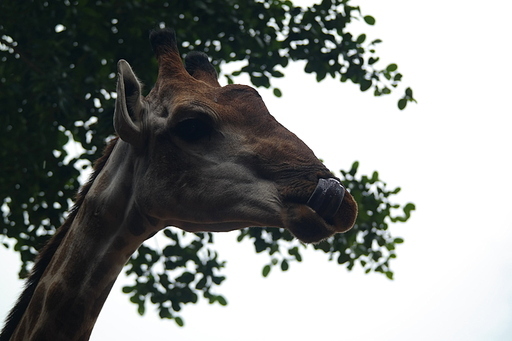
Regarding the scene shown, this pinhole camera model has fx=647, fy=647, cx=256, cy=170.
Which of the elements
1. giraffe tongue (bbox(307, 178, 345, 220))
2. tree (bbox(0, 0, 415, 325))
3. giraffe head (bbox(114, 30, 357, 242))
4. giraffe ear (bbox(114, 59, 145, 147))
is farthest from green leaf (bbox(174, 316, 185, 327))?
giraffe tongue (bbox(307, 178, 345, 220))

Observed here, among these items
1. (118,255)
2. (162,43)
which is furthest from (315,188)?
(162,43)

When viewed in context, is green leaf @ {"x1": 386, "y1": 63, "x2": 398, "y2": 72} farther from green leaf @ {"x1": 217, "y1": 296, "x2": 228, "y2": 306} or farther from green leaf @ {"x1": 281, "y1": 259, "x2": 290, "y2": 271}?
green leaf @ {"x1": 217, "y1": 296, "x2": 228, "y2": 306}

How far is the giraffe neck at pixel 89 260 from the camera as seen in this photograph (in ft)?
9.60

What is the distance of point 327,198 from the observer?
2596 mm

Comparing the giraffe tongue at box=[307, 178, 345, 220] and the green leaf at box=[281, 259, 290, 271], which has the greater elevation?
the green leaf at box=[281, 259, 290, 271]

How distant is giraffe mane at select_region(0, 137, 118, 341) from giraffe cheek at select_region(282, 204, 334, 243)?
1245mm

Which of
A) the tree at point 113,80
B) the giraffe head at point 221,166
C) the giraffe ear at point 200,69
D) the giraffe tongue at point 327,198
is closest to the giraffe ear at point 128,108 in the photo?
the giraffe head at point 221,166

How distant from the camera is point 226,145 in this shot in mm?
3033

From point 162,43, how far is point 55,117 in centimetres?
390

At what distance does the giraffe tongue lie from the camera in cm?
260

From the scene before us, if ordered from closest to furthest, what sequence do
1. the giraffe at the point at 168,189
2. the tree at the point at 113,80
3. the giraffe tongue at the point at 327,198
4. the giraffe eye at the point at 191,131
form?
the giraffe tongue at the point at 327,198 → the giraffe at the point at 168,189 → the giraffe eye at the point at 191,131 → the tree at the point at 113,80

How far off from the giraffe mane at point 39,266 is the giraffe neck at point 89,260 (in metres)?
0.10

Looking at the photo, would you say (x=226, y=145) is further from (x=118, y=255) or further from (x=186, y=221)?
(x=118, y=255)

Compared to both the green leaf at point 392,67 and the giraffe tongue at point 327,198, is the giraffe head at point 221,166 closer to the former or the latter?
the giraffe tongue at point 327,198
